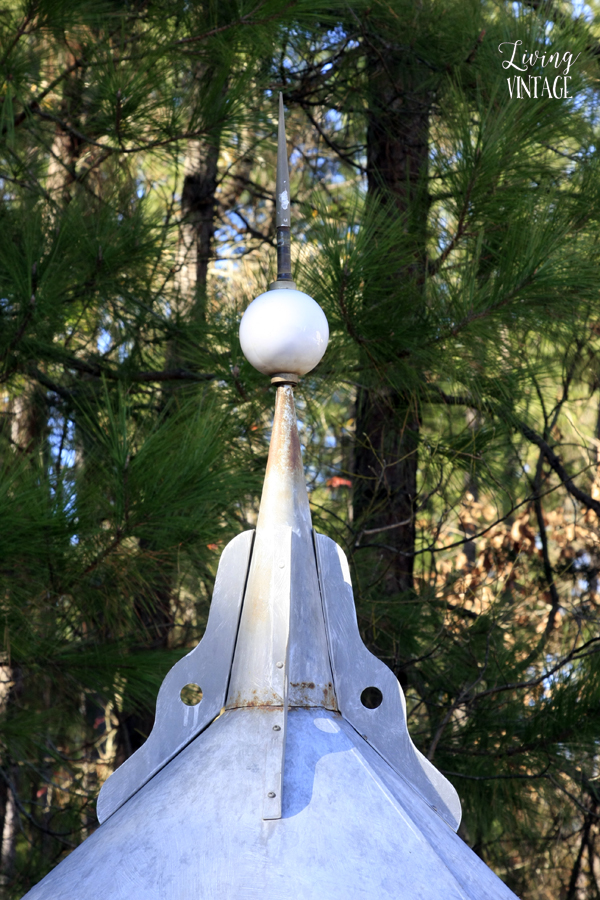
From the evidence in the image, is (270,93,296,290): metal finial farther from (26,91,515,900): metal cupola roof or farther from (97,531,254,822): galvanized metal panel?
(97,531,254,822): galvanized metal panel

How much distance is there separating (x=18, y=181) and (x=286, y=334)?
1635 millimetres

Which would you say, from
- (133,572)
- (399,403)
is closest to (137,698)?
(133,572)

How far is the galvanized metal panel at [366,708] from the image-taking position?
3.51 feet

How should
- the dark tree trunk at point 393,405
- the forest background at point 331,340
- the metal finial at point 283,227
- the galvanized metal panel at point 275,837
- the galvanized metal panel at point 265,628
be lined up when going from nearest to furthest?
the galvanized metal panel at point 275,837 < the galvanized metal panel at point 265,628 < the metal finial at point 283,227 < the forest background at point 331,340 < the dark tree trunk at point 393,405

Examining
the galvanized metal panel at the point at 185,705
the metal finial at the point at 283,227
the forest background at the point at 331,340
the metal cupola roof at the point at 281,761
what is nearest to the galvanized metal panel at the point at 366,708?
the metal cupola roof at the point at 281,761

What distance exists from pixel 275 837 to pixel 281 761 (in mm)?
77

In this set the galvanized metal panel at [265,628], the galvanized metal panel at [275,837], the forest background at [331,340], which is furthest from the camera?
the forest background at [331,340]

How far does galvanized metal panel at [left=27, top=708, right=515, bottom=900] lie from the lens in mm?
840

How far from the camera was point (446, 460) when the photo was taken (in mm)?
2721

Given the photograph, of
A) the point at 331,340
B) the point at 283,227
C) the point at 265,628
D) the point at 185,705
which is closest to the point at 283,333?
the point at 283,227

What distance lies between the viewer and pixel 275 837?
866 millimetres

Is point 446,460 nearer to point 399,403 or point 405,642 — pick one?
point 399,403

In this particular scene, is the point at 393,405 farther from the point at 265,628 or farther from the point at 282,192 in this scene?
the point at 265,628

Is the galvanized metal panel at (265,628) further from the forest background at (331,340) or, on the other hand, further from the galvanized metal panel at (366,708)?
the forest background at (331,340)
